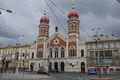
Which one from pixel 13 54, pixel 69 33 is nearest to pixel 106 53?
pixel 69 33

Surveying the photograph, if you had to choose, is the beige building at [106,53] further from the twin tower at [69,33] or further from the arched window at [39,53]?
the arched window at [39,53]

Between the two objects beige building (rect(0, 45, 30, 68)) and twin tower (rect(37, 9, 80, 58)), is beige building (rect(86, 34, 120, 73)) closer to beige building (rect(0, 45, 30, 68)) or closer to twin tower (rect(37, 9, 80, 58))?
twin tower (rect(37, 9, 80, 58))

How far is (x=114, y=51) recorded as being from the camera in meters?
53.7

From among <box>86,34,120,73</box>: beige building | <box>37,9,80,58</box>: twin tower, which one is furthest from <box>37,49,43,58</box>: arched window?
<box>86,34,120,73</box>: beige building

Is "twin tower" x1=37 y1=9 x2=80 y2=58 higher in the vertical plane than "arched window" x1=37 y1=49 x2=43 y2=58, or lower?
higher

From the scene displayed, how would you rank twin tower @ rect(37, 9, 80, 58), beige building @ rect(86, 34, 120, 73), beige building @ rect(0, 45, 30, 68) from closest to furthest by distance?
beige building @ rect(86, 34, 120, 73), twin tower @ rect(37, 9, 80, 58), beige building @ rect(0, 45, 30, 68)

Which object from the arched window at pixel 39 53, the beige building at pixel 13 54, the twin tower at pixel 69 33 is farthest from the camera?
the beige building at pixel 13 54

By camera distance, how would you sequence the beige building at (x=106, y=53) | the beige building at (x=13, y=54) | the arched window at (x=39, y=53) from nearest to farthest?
the beige building at (x=106, y=53) → the arched window at (x=39, y=53) → the beige building at (x=13, y=54)

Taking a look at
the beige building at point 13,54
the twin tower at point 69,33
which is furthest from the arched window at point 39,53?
the beige building at point 13,54

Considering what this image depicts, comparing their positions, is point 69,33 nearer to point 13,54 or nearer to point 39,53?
point 39,53

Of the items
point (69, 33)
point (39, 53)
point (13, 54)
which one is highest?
point (69, 33)

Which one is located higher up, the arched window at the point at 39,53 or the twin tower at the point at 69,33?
the twin tower at the point at 69,33

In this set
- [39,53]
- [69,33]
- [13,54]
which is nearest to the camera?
[69,33]

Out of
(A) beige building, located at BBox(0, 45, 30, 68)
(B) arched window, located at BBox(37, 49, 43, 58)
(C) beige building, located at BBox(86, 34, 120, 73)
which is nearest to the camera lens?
(C) beige building, located at BBox(86, 34, 120, 73)
